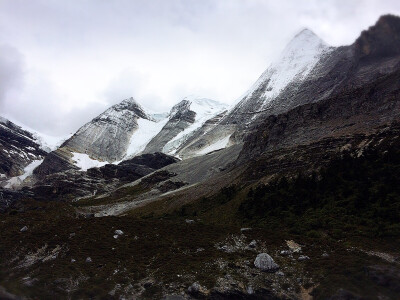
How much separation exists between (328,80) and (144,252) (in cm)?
12453

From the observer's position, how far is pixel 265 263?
23.2 metres

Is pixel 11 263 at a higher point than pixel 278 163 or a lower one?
lower

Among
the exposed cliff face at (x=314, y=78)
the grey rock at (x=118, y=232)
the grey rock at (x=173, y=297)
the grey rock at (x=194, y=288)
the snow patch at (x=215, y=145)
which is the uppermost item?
the exposed cliff face at (x=314, y=78)

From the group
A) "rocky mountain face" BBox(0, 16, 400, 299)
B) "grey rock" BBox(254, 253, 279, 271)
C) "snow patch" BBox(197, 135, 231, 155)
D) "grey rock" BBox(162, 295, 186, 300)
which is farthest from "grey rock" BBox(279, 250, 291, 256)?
"snow patch" BBox(197, 135, 231, 155)

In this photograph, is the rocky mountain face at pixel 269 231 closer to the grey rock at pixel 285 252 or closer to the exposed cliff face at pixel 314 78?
the grey rock at pixel 285 252

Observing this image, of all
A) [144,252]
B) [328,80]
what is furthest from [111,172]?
[144,252]

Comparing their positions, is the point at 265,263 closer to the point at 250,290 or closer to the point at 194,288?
the point at 250,290

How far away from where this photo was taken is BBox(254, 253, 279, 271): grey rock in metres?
22.8

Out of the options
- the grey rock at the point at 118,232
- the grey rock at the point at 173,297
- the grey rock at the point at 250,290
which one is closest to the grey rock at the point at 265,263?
the grey rock at the point at 250,290

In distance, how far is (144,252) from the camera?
26422mm

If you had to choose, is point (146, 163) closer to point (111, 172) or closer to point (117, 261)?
point (111, 172)

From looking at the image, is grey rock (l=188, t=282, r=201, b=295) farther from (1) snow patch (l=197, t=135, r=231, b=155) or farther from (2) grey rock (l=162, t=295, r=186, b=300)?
(1) snow patch (l=197, t=135, r=231, b=155)

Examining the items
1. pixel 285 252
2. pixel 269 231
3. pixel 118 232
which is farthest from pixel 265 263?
pixel 118 232

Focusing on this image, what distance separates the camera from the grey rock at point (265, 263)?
2281 cm
